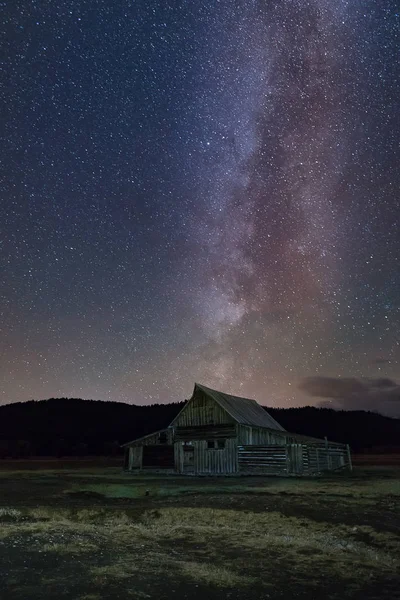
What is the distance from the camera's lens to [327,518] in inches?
569

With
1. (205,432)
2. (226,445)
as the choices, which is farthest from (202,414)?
(226,445)

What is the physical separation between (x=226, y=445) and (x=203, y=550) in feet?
97.8

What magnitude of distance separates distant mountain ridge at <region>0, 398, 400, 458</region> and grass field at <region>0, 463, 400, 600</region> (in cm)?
7147

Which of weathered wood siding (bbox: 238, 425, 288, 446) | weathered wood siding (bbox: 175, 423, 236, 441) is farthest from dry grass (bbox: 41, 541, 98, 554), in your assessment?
weathered wood siding (bbox: 175, 423, 236, 441)

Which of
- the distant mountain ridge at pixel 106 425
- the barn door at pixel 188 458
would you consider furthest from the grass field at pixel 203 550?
the distant mountain ridge at pixel 106 425

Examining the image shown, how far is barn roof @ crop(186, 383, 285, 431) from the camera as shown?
4150 centimetres

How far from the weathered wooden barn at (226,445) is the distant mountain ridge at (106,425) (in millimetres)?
46290

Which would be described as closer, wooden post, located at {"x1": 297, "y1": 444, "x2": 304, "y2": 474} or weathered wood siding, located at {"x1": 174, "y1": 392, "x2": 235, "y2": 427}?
wooden post, located at {"x1": 297, "y1": 444, "x2": 304, "y2": 474}

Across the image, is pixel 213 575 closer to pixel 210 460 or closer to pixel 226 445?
pixel 226 445

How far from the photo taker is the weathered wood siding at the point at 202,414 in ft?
134

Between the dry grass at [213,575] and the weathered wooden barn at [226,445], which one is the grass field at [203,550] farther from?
the weathered wooden barn at [226,445]

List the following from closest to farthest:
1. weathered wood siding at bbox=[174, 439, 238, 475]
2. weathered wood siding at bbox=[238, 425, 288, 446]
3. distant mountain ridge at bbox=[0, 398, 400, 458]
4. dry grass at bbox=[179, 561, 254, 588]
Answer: dry grass at bbox=[179, 561, 254, 588] → weathered wood siding at bbox=[238, 425, 288, 446] → weathered wood siding at bbox=[174, 439, 238, 475] → distant mountain ridge at bbox=[0, 398, 400, 458]

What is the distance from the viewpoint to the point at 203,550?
10.5 m

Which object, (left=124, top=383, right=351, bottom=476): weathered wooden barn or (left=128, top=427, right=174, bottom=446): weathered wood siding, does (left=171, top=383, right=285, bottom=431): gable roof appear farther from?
(left=128, top=427, right=174, bottom=446): weathered wood siding
